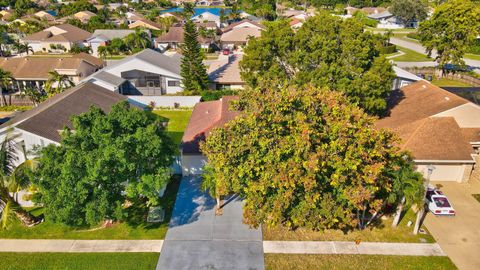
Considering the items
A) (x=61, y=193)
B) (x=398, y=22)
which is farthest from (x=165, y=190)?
(x=398, y=22)

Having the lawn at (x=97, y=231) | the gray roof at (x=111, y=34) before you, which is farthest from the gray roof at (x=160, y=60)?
the gray roof at (x=111, y=34)

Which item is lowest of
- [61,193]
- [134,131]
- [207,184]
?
[207,184]

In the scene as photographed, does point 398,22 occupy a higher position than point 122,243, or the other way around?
point 398,22

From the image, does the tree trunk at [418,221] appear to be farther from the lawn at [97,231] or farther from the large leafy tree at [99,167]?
the lawn at [97,231]

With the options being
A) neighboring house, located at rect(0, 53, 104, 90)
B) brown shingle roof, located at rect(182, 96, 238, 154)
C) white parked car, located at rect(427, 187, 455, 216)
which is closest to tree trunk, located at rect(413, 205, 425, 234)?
white parked car, located at rect(427, 187, 455, 216)

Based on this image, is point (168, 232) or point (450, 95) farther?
point (450, 95)

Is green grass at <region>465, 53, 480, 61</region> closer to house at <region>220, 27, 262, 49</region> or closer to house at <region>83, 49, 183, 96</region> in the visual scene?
house at <region>220, 27, 262, 49</region>

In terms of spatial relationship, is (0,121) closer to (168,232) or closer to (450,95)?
(168,232)
